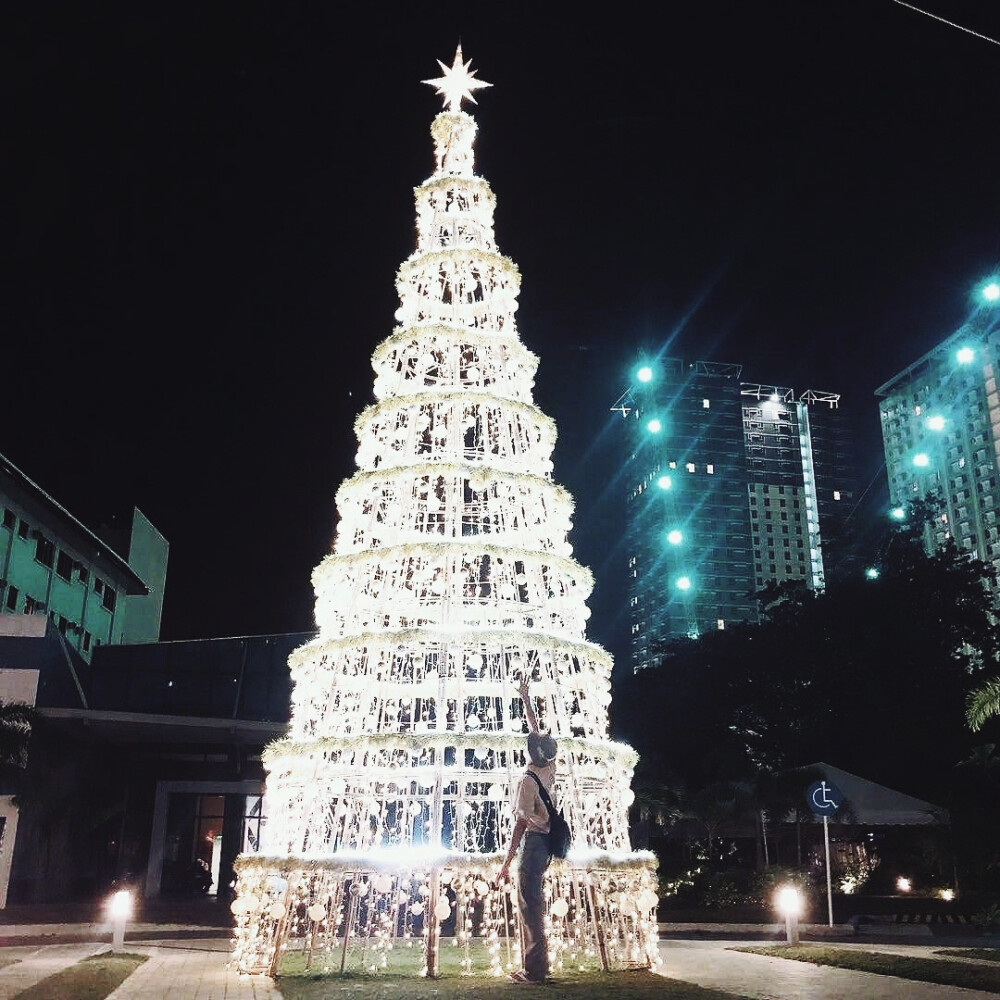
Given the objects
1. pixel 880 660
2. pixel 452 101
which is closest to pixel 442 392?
pixel 452 101

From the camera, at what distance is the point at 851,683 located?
4112 cm

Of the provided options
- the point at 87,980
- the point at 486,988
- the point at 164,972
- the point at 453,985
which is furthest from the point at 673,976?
the point at 87,980

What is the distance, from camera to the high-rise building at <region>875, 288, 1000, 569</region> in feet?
320

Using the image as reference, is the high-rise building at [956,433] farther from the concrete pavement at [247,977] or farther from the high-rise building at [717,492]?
the concrete pavement at [247,977]

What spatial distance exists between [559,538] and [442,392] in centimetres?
265

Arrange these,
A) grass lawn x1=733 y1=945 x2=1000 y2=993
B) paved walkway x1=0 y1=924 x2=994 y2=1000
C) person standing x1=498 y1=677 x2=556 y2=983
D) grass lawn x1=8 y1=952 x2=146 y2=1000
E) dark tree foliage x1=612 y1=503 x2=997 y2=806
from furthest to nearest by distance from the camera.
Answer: dark tree foliage x1=612 y1=503 x2=997 y2=806 < grass lawn x1=733 y1=945 x2=1000 y2=993 < person standing x1=498 y1=677 x2=556 y2=983 < grass lawn x1=8 y1=952 x2=146 y2=1000 < paved walkway x1=0 y1=924 x2=994 y2=1000

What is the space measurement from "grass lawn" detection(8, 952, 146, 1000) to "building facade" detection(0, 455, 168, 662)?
1825cm

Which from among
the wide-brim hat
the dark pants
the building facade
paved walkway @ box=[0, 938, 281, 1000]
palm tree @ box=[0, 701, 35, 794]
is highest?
the building facade

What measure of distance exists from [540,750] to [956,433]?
105066mm

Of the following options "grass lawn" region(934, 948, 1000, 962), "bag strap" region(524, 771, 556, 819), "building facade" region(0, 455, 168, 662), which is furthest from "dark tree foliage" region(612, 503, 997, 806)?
"bag strap" region(524, 771, 556, 819)

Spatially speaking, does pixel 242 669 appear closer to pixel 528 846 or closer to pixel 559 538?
pixel 559 538

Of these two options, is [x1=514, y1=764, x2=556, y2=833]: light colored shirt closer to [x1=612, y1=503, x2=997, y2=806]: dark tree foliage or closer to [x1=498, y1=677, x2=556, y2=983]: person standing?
[x1=498, y1=677, x2=556, y2=983]: person standing

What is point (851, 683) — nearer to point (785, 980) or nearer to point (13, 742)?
point (13, 742)

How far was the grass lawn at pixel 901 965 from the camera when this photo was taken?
10.1m
